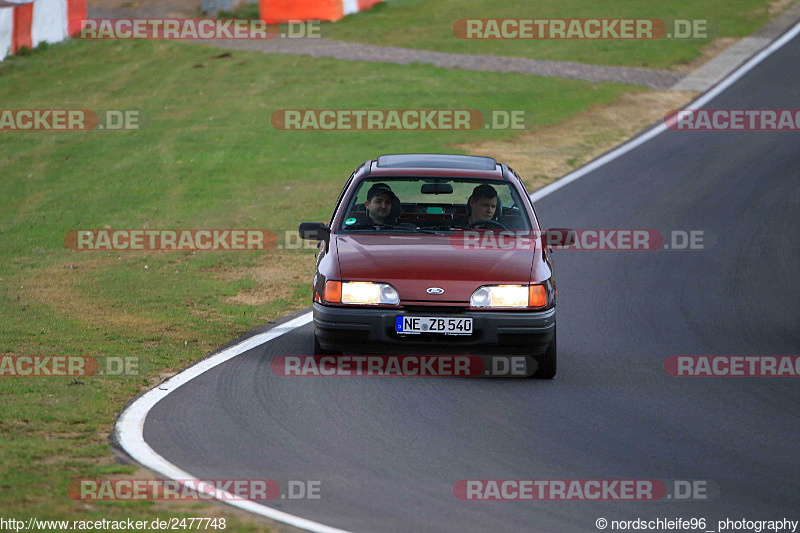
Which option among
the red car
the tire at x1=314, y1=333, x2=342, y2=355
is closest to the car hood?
the red car

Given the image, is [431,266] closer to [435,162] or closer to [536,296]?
[536,296]

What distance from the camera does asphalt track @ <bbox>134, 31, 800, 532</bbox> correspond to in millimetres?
5980

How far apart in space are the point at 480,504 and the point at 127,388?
335cm

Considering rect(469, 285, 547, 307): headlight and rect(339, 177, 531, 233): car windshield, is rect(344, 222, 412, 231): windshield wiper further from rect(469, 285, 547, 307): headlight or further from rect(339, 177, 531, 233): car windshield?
rect(469, 285, 547, 307): headlight

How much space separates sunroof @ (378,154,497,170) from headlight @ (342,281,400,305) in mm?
1767

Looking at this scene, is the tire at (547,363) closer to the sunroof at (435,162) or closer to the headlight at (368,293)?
the headlight at (368,293)

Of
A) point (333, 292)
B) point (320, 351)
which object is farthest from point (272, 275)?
point (333, 292)

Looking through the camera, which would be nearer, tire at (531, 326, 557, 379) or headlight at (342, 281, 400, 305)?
headlight at (342, 281, 400, 305)

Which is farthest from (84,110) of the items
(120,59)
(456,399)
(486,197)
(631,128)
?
(456,399)

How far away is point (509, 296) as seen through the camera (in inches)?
326

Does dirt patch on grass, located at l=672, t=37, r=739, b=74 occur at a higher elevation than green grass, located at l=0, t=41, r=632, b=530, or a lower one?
higher

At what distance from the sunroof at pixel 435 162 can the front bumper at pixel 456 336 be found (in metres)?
1.93

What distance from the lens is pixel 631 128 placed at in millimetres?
21688

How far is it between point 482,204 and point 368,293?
1.66 metres
